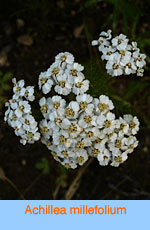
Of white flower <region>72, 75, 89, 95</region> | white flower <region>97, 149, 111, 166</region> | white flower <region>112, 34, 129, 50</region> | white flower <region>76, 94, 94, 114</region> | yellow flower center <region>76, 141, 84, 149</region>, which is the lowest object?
white flower <region>97, 149, 111, 166</region>

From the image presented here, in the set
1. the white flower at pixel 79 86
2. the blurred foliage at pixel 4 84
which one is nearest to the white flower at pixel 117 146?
the white flower at pixel 79 86

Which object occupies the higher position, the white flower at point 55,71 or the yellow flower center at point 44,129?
the white flower at point 55,71

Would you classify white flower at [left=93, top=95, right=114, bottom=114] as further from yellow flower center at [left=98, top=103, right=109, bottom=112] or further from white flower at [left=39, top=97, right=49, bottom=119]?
white flower at [left=39, top=97, right=49, bottom=119]

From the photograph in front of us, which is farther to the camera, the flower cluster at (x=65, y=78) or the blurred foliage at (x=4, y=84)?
the blurred foliage at (x=4, y=84)

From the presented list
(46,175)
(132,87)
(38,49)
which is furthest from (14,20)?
(46,175)

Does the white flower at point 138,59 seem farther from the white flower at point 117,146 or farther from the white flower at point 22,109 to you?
the white flower at point 22,109

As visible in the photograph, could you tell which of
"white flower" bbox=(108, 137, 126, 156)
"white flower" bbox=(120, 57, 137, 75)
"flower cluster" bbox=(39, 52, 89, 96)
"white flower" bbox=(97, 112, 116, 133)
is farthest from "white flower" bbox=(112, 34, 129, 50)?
"white flower" bbox=(108, 137, 126, 156)

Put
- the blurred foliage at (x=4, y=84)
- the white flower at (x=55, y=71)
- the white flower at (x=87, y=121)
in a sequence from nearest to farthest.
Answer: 1. the white flower at (x=87, y=121)
2. the white flower at (x=55, y=71)
3. the blurred foliage at (x=4, y=84)

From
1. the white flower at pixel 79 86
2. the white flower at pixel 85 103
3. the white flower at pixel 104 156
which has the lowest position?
the white flower at pixel 104 156

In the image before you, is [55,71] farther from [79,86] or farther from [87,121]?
[87,121]

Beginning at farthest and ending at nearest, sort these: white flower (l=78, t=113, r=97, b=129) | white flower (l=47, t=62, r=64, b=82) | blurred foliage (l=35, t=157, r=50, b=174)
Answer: blurred foliage (l=35, t=157, r=50, b=174), white flower (l=47, t=62, r=64, b=82), white flower (l=78, t=113, r=97, b=129)
